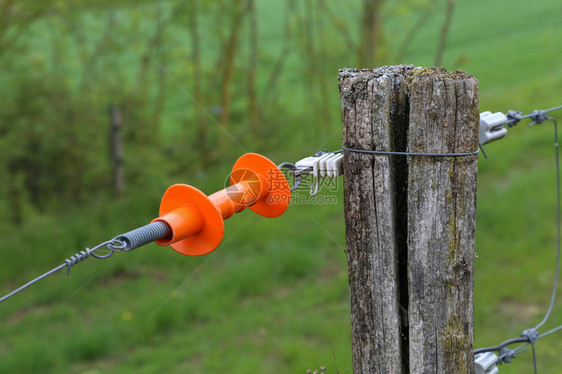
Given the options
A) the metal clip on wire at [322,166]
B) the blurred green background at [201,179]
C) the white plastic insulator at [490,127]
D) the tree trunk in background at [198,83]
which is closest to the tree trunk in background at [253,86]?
the blurred green background at [201,179]

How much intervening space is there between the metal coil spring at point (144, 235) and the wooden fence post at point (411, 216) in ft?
1.85

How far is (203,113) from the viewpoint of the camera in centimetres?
835

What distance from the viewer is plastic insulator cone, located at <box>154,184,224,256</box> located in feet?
5.08

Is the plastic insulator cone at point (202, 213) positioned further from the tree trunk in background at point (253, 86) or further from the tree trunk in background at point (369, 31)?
the tree trunk in background at point (253, 86)

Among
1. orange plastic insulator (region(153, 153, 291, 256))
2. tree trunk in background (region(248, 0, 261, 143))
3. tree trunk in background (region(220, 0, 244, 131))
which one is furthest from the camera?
tree trunk in background (region(248, 0, 261, 143))

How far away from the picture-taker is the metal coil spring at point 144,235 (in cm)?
142

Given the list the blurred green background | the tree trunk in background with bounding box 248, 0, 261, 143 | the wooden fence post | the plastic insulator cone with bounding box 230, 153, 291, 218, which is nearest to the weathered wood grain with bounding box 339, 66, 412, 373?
the wooden fence post

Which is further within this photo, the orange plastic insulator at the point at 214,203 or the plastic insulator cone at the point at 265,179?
the plastic insulator cone at the point at 265,179

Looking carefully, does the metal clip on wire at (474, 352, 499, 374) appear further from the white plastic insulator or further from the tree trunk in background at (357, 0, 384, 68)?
the tree trunk in background at (357, 0, 384, 68)

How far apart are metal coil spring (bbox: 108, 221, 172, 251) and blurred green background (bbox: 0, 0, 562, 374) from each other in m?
2.60

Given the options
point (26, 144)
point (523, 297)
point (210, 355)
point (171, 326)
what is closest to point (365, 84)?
point (210, 355)

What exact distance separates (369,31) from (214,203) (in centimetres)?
Result: 701

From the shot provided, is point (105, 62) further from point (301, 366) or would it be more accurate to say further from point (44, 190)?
point (301, 366)

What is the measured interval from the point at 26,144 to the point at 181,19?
280 cm
